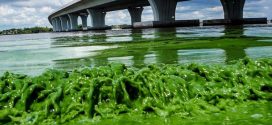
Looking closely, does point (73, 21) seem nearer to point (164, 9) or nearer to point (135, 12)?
point (135, 12)

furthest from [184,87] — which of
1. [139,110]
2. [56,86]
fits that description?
[56,86]

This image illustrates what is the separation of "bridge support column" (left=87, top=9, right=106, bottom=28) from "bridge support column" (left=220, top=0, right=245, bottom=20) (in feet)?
117

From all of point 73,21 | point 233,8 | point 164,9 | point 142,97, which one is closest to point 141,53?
point 142,97

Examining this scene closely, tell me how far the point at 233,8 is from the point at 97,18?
126 feet

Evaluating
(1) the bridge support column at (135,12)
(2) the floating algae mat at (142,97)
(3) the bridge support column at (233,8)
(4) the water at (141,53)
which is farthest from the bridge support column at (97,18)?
(2) the floating algae mat at (142,97)

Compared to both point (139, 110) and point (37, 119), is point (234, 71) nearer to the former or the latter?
point (139, 110)

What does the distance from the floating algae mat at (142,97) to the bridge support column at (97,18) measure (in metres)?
95.0

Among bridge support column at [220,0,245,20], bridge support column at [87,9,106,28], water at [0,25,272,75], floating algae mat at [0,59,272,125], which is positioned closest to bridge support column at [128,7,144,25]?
bridge support column at [87,9,106,28]

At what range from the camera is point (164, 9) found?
7231 centimetres

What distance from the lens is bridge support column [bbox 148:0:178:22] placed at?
70938mm

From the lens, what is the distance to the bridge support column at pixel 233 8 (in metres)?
79.1

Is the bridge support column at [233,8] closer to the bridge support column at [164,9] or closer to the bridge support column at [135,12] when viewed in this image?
the bridge support column at [164,9]

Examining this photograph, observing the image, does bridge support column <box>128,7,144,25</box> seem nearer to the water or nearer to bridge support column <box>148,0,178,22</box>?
bridge support column <box>148,0,178,22</box>

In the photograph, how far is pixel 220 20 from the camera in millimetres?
78938
